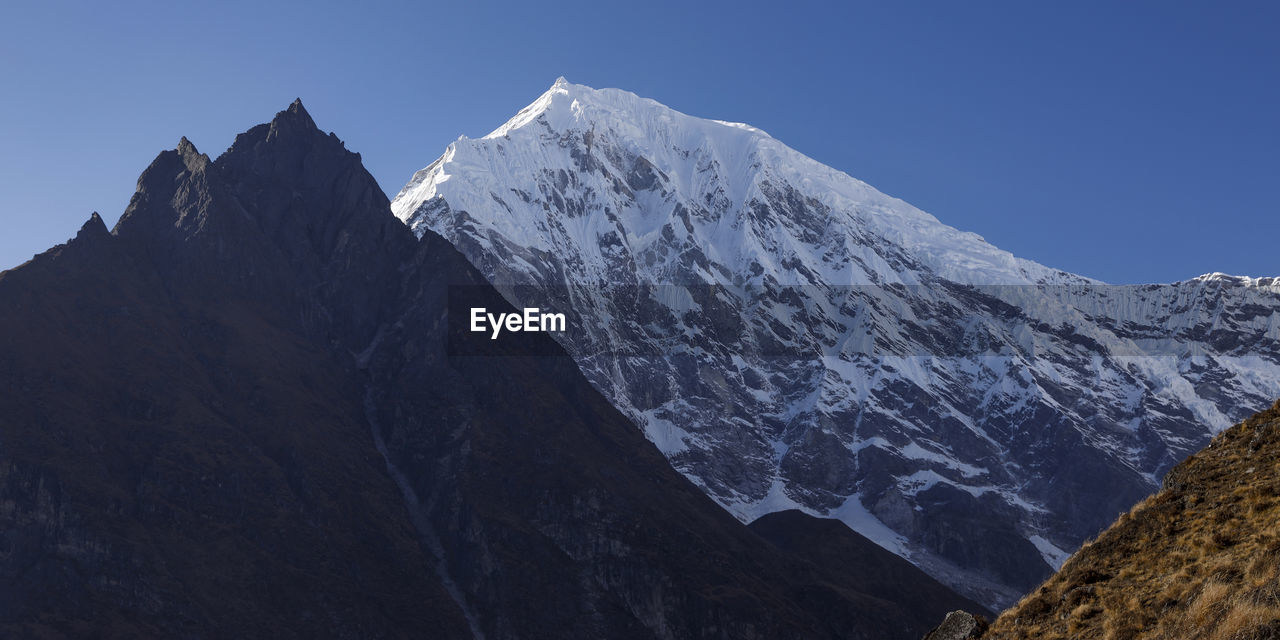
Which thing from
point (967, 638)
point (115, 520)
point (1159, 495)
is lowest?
point (967, 638)

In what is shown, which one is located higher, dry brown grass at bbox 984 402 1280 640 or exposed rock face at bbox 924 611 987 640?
dry brown grass at bbox 984 402 1280 640

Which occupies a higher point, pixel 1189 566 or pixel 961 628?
pixel 1189 566

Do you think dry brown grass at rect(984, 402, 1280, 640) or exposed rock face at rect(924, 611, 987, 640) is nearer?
dry brown grass at rect(984, 402, 1280, 640)

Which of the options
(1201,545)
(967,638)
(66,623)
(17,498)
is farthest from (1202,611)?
(17,498)

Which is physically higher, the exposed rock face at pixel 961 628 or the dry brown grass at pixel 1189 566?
the dry brown grass at pixel 1189 566

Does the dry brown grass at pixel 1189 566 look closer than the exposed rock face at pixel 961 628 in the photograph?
Yes

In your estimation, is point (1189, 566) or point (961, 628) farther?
point (961, 628)

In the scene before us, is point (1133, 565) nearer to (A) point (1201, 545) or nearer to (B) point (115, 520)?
(A) point (1201, 545)

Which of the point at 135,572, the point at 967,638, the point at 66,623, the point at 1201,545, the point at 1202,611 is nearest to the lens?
the point at 1202,611
